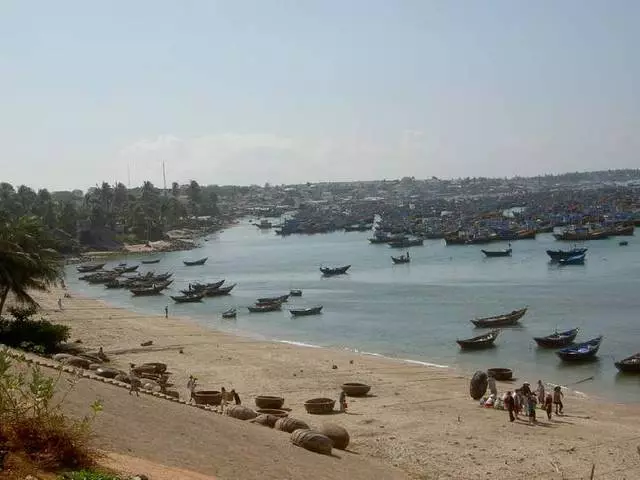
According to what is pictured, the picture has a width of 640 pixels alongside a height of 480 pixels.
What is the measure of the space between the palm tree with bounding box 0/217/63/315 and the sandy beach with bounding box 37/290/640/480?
4380mm

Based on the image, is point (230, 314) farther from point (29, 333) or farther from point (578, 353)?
point (578, 353)

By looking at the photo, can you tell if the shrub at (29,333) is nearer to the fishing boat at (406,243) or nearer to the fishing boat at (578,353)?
the fishing boat at (578,353)

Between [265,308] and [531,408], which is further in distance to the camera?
[265,308]

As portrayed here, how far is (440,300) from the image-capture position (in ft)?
177

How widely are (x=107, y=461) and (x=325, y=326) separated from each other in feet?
117

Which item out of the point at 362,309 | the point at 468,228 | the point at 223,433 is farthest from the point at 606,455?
the point at 468,228

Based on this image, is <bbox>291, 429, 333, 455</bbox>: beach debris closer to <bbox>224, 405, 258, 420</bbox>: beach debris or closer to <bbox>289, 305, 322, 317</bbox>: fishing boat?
<bbox>224, 405, 258, 420</bbox>: beach debris

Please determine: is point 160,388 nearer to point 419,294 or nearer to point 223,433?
point 223,433

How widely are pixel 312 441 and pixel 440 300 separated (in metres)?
40.3

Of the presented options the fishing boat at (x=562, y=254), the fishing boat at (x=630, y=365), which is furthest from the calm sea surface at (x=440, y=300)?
the fishing boat at (x=562, y=254)

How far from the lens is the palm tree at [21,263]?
27672 mm

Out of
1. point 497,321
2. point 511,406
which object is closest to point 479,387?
point 511,406

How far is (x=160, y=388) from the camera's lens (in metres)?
20.2

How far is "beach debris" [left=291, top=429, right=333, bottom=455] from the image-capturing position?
579 inches
